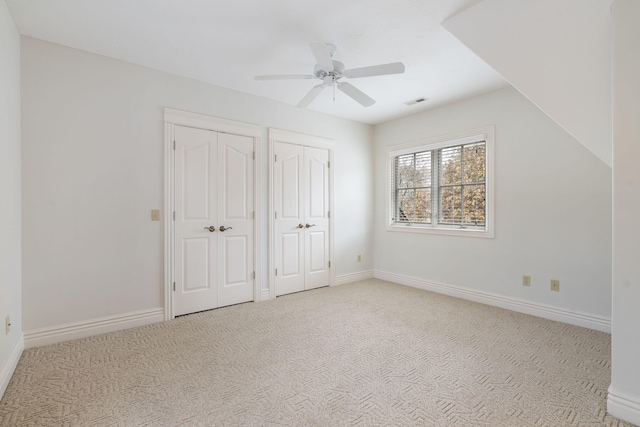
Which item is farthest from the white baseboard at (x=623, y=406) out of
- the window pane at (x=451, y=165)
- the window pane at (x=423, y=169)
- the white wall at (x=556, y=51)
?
the window pane at (x=423, y=169)

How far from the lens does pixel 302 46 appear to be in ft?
8.51

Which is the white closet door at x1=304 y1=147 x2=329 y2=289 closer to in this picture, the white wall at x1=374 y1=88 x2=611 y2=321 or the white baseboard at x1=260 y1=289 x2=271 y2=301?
the white baseboard at x1=260 y1=289 x2=271 y2=301

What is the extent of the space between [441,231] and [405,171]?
112cm

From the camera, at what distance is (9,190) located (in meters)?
2.13

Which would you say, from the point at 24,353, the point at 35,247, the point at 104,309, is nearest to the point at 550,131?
the point at 104,309

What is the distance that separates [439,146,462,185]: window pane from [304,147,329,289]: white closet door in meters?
1.64

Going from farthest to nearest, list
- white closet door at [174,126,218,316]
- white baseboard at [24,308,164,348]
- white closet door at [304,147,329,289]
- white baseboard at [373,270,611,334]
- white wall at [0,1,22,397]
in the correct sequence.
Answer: white closet door at [304,147,329,289]
white closet door at [174,126,218,316]
white baseboard at [373,270,611,334]
white baseboard at [24,308,164,348]
white wall at [0,1,22,397]

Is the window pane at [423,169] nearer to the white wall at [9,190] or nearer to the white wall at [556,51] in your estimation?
the white wall at [556,51]

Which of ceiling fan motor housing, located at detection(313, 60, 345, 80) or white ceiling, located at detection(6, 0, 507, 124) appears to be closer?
white ceiling, located at detection(6, 0, 507, 124)

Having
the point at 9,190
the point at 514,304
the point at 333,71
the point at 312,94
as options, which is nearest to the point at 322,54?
the point at 333,71

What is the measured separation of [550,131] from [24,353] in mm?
5180

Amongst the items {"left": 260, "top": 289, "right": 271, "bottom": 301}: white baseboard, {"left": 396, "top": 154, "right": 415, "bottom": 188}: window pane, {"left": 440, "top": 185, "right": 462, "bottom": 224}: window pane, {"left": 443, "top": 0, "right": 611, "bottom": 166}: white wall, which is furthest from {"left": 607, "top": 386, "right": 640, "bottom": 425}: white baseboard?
{"left": 396, "top": 154, "right": 415, "bottom": 188}: window pane

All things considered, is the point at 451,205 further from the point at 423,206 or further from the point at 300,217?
the point at 300,217

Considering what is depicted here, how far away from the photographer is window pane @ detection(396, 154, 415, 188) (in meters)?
4.57
